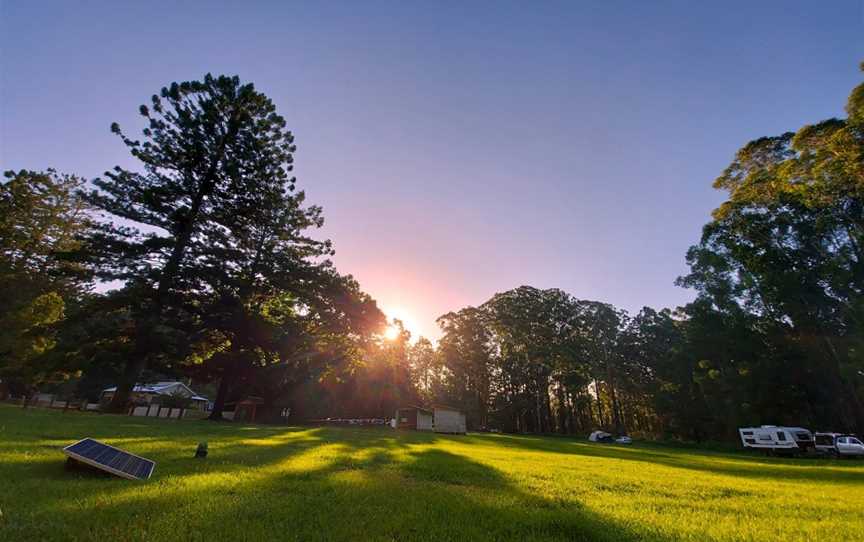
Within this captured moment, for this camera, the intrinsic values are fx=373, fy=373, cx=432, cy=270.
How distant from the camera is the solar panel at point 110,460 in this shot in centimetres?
555

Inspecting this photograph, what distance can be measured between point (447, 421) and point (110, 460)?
41.4 meters

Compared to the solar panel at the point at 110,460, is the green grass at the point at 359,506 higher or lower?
lower

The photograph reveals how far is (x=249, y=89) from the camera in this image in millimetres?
25734

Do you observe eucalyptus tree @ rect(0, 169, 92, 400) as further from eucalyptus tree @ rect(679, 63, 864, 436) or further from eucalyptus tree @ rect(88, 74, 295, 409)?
eucalyptus tree @ rect(679, 63, 864, 436)

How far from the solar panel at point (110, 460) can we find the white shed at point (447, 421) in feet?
132

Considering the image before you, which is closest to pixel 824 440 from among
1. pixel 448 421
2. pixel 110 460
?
pixel 448 421

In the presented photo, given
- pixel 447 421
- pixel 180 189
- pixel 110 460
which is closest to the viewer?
pixel 110 460

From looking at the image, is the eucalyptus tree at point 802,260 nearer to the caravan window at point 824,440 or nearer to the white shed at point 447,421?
the caravan window at point 824,440

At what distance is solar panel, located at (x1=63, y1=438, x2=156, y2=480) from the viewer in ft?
18.2

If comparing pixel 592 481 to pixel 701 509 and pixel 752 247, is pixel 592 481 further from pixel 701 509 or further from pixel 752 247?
pixel 752 247

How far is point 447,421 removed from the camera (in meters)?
43.9

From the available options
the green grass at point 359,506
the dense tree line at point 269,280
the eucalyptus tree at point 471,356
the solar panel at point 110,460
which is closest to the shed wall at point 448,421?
the dense tree line at point 269,280

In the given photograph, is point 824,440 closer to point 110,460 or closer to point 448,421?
point 448,421

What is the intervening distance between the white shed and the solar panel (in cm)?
4024
